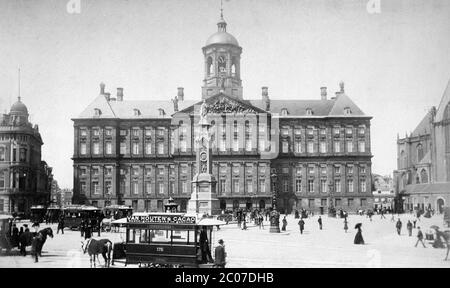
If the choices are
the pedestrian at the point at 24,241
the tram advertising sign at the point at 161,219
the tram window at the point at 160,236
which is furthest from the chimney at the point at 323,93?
the tram advertising sign at the point at 161,219

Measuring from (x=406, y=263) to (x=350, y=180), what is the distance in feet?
176

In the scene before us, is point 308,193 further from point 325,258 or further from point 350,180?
point 325,258

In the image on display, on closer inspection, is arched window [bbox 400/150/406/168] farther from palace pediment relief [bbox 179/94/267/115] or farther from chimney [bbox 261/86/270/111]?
palace pediment relief [bbox 179/94/267/115]

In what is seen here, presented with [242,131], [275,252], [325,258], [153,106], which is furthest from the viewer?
[153,106]

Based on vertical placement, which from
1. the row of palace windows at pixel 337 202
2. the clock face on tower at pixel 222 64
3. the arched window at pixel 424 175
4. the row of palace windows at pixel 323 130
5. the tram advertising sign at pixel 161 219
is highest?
the clock face on tower at pixel 222 64

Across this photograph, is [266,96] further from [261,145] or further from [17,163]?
[17,163]

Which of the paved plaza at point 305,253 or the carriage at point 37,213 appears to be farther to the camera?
the carriage at point 37,213

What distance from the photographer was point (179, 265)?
16406 mm

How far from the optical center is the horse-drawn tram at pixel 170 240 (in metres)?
16.3

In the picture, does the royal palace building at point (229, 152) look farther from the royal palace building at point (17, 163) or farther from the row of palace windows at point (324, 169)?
the royal palace building at point (17, 163)

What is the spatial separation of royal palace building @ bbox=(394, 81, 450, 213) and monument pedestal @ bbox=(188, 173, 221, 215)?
1932 centimetres

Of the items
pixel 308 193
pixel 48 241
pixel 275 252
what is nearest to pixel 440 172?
pixel 275 252

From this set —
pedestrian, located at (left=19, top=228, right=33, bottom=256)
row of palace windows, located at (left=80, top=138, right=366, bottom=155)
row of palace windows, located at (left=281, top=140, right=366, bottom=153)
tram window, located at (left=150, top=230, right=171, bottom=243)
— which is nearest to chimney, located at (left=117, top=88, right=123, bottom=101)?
row of palace windows, located at (left=80, top=138, right=366, bottom=155)

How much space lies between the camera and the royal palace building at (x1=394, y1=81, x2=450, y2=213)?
30406 millimetres
